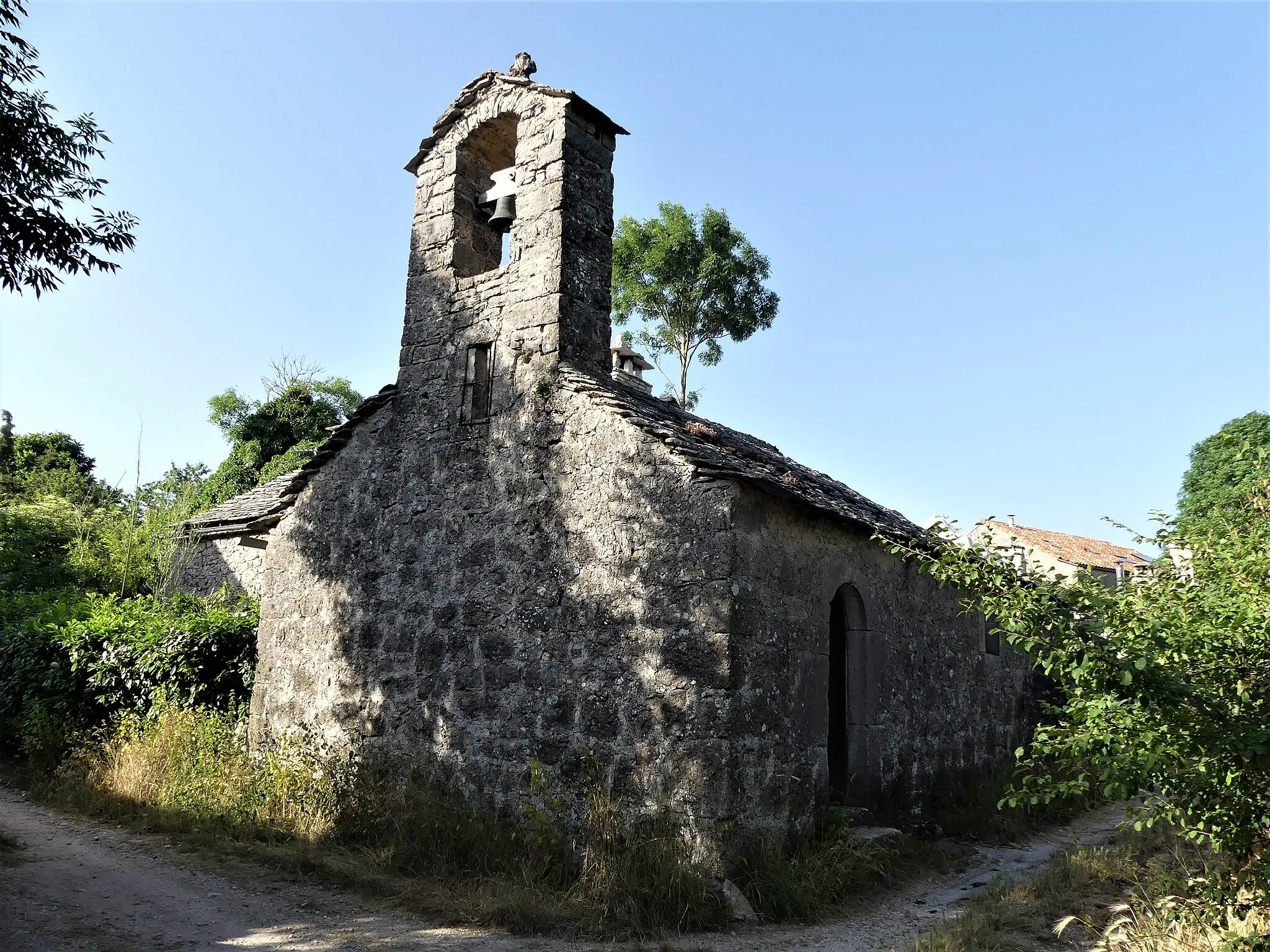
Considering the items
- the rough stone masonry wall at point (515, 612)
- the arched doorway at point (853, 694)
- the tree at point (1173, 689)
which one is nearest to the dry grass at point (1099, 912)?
the tree at point (1173, 689)

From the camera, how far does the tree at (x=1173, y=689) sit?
4.43m

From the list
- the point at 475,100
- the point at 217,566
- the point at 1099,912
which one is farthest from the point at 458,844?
the point at 217,566

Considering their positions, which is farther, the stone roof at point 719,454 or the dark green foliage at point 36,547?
the dark green foliage at point 36,547

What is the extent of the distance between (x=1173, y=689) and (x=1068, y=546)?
106 feet

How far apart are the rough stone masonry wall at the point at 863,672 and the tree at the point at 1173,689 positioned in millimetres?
2380

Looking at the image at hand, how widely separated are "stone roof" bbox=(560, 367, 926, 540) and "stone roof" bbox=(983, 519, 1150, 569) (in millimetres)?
23167

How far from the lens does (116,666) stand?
10.8 metres

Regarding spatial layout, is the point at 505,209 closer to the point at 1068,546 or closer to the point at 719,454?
the point at 719,454

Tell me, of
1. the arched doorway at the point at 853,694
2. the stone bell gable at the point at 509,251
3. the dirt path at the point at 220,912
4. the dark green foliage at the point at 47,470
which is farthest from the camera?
the dark green foliage at the point at 47,470

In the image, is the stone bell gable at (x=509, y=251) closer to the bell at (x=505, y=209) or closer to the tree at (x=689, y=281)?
the bell at (x=505, y=209)

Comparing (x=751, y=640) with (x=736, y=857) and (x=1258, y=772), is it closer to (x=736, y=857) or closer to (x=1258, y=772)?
(x=736, y=857)

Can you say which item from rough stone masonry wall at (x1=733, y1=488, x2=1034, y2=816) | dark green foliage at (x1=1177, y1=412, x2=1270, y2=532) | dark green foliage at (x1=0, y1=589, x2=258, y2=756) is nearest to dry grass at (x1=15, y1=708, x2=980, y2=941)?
rough stone masonry wall at (x1=733, y1=488, x2=1034, y2=816)

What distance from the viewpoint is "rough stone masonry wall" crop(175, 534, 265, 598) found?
666 inches

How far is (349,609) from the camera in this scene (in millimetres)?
9141
